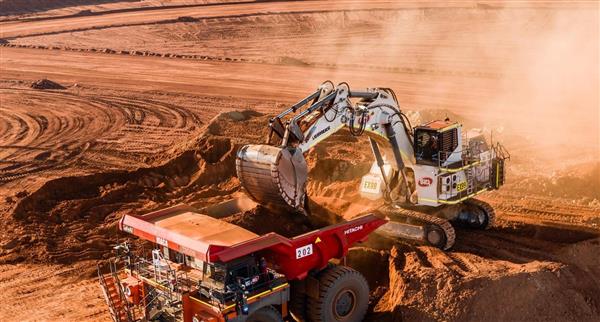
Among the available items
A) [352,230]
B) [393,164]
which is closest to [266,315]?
[352,230]

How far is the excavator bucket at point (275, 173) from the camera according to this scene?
12.7m


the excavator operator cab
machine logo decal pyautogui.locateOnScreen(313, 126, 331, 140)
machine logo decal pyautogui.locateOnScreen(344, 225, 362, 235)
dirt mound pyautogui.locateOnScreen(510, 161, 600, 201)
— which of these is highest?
machine logo decal pyautogui.locateOnScreen(313, 126, 331, 140)

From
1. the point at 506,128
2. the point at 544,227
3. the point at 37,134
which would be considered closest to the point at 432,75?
the point at 506,128

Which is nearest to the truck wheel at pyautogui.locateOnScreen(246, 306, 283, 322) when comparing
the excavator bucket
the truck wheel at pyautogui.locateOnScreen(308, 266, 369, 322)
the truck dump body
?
the truck dump body

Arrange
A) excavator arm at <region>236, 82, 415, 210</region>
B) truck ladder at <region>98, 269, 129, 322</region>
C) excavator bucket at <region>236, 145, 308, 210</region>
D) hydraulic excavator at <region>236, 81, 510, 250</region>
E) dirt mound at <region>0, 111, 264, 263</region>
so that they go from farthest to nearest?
dirt mound at <region>0, 111, 264, 263</region>
hydraulic excavator at <region>236, 81, 510, 250</region>
excavator arm at <region>236, 82, 415, 210</region>
excavator bucket at <region>236, 145, 308, 210</region>
truck ladder at <region>98, 269, 129, 322</region>

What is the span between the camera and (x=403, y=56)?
4244 cm

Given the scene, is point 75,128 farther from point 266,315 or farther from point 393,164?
point 266,315

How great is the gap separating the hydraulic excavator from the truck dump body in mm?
1053

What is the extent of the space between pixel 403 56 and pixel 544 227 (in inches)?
1039

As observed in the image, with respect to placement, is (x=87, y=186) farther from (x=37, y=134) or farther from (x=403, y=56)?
(x=403, y=56)

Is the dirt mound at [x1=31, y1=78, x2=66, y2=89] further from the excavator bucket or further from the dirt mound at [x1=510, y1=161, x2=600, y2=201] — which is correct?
the excavator bucket

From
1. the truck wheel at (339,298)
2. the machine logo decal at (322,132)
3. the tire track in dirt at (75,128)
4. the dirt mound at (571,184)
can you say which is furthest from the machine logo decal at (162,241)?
the tire track in dirt at (75,128)

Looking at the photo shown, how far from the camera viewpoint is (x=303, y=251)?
1194 cm

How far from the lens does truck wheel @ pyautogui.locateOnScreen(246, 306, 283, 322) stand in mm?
11233
